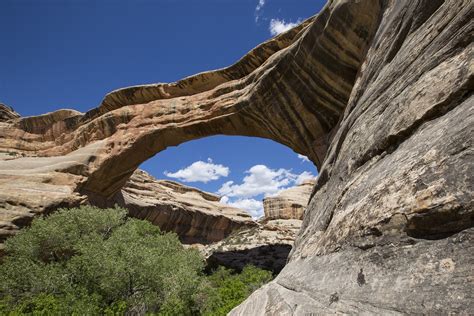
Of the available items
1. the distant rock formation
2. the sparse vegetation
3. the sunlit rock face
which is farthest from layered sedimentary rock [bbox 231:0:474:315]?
the distant rock formation

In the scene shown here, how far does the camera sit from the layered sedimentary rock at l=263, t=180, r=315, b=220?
1688 inches

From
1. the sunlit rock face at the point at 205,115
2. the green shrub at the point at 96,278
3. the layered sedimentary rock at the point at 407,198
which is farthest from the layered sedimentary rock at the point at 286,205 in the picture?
the layered sedimentary rock at the point at 407,198

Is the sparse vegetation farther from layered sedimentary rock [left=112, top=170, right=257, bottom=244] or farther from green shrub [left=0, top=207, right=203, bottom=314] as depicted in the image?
layered sedimentary rock [left=112, top=170, right=257, bottom=244]

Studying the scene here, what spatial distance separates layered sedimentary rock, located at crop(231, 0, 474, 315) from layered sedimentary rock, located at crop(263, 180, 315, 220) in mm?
37491

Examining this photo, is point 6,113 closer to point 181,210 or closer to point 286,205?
point 181,210

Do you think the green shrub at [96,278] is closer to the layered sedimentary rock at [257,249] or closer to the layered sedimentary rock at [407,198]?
the layered sedimentary rock at [407,198]

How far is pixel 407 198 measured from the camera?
133 inches

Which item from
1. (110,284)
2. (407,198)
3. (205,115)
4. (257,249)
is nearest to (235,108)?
(205,115)

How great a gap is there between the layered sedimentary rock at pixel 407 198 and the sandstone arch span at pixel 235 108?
7757 mm

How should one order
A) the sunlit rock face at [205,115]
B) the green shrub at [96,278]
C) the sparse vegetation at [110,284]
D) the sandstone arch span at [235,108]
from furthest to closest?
the sunlit rock face at [205,115]
the sandstone arch span at [235,108]
the green shrub at [96,278]
the sparse vegetation at [110,284]

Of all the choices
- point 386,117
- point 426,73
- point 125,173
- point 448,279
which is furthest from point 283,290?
point 125,173

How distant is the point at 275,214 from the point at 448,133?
41531mm

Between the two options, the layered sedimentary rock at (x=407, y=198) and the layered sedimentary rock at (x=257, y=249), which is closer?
the layered sedimentary rock at (x=407, y=198)

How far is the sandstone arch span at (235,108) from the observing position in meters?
14.3
